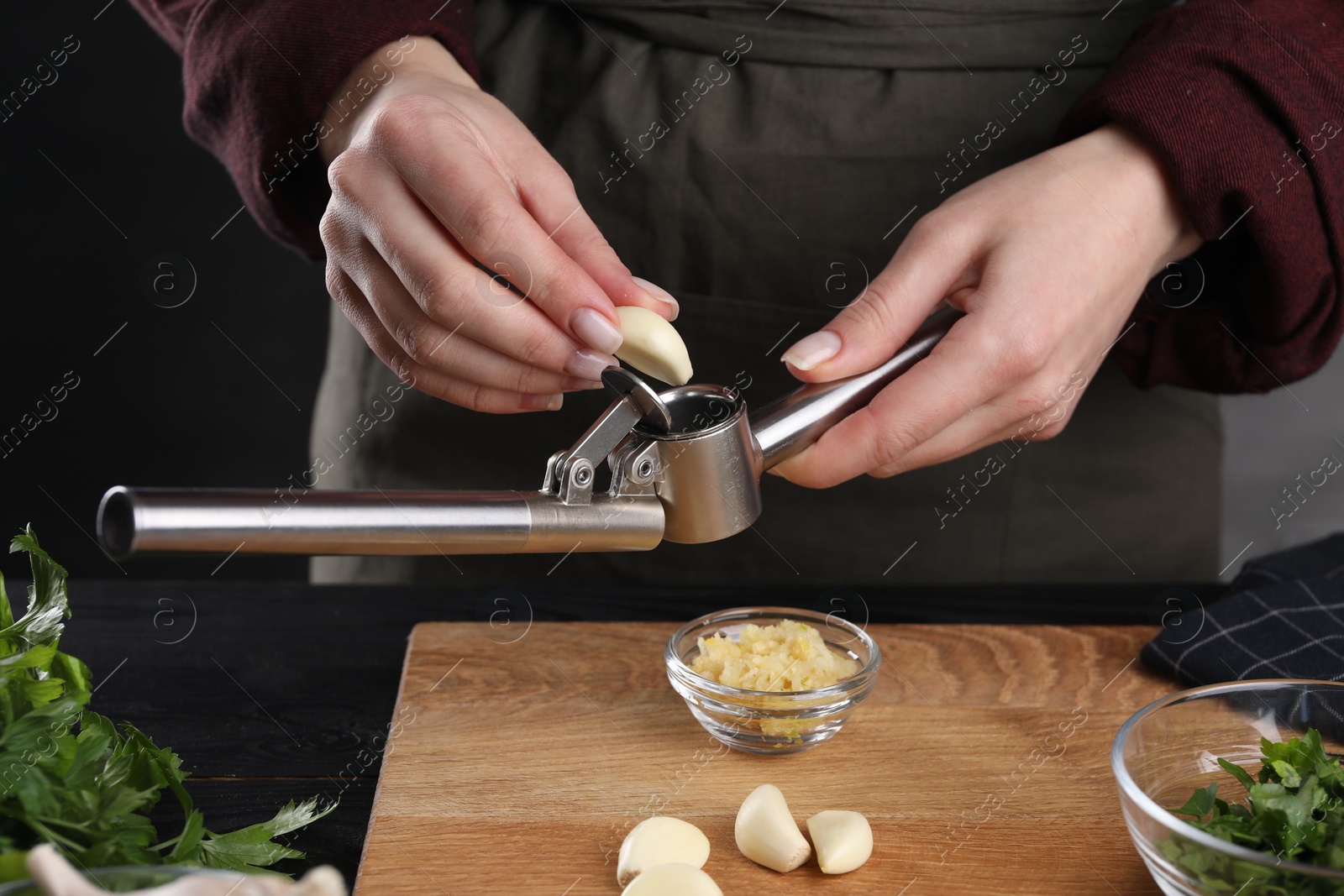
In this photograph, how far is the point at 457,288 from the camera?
0.92 meters

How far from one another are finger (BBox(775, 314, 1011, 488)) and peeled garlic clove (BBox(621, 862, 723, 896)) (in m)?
0.39

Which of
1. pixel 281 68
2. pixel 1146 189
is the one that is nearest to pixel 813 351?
pixel 1146 189

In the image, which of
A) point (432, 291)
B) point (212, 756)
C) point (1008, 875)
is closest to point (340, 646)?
point (212, 756)

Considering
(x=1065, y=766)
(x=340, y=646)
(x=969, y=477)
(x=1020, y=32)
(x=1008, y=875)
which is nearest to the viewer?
(x=1008, y=875)

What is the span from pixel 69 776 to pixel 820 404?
2.07ft

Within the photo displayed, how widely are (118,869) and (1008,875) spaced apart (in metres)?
0.61

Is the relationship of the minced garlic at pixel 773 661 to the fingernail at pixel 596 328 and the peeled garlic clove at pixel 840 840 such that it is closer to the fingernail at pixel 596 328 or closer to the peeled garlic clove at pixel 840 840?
the peeled garlic clove at pixel 840 840

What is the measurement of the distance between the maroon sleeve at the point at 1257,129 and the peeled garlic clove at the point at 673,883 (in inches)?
29.9

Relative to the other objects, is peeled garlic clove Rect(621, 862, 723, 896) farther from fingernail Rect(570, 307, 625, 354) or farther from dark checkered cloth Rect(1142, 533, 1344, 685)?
dark checkered cloth Rect(1142, 533, 1344, 685)

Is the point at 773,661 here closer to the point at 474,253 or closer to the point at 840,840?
the point at 840,840

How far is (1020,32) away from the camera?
1.36m

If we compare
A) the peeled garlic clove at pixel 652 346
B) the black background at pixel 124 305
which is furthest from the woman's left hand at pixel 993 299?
the black background at pixel 124 305

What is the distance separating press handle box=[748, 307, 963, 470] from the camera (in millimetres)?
987

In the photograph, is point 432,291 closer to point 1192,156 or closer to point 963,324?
point 963,324
